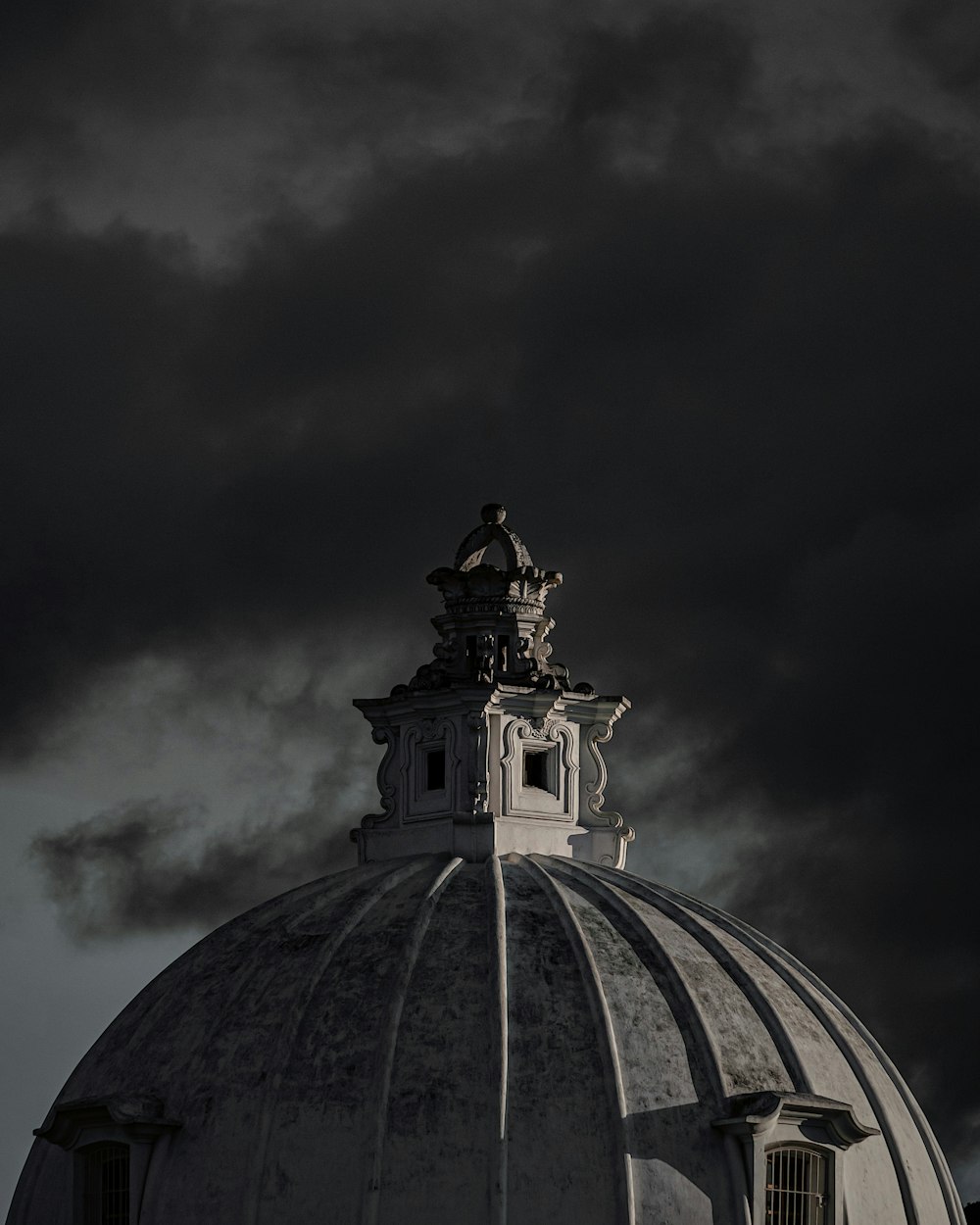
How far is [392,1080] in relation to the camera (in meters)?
64.1

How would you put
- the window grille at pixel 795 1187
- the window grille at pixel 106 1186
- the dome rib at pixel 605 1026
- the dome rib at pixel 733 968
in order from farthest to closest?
the dome rib at pixel 733 968 → the window grille at pixel 106 1186 → the window grille at pixel 795 1187 → the dome rib at pixel 605 1026

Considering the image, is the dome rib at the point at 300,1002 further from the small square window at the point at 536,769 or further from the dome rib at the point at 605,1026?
the small square window at the point at 536,769

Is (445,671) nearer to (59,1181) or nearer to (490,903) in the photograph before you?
(490,903)

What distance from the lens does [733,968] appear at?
68.6 metres

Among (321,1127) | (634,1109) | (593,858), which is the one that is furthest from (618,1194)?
(593,858)

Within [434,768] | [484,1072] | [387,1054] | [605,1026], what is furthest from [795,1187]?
[434,768]

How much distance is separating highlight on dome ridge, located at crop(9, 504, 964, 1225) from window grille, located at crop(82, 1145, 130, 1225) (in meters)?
0.05

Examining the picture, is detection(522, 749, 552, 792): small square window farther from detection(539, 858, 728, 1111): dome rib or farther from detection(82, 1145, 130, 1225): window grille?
detection(82, 1145, 130, 1225): window grille

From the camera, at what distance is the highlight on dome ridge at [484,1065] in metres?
63.3

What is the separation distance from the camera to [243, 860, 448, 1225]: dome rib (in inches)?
2509

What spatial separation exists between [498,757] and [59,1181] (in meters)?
13.0

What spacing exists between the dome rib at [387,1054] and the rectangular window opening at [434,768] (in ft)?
15.0

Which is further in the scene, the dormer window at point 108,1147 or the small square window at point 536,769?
the small square window at point 536,769

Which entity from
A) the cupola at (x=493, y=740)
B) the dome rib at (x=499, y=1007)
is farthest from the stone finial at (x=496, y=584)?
the dome rib at (x=499, y=1007)
